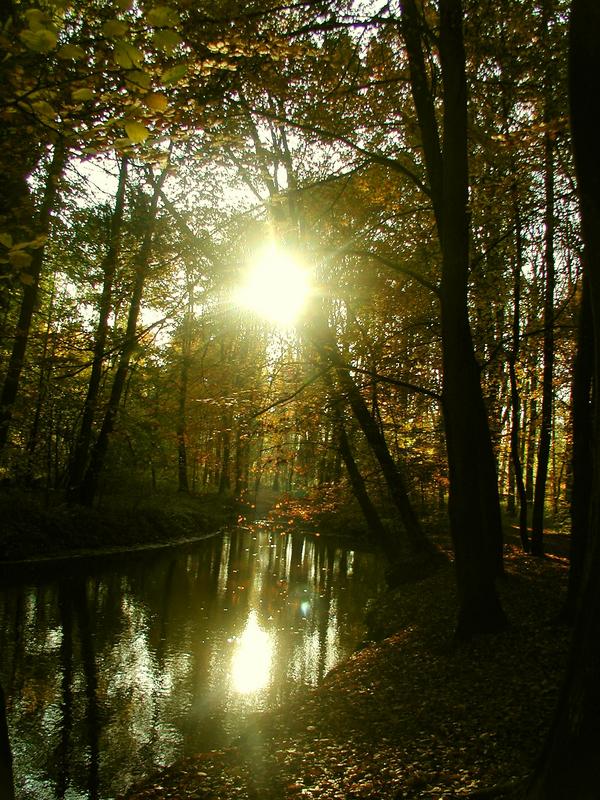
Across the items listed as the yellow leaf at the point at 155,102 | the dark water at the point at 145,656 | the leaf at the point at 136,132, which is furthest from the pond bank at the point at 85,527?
the yellow leaf at the point at 155,102

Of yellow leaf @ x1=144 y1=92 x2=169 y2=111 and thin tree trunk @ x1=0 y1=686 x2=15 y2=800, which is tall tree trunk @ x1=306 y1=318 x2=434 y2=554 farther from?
thin tree trunk @ x1=0 y1=686 x2=15 y2=800

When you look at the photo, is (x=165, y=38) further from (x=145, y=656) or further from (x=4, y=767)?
(x=145, y=656)

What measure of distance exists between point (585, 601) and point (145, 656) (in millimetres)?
8836

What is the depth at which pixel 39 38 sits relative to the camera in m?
2.63

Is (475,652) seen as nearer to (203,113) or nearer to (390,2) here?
(203,113)

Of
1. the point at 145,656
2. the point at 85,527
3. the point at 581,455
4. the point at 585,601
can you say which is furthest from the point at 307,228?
the point at 85,527

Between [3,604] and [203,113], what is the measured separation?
426 inches

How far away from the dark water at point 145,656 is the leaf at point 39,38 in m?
6.46

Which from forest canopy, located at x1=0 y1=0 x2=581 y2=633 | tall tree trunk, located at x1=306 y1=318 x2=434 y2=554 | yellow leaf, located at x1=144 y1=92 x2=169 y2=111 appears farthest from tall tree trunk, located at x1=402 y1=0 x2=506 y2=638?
yellow leaf, located at x1=144 y1=92 x2=169 y2=111

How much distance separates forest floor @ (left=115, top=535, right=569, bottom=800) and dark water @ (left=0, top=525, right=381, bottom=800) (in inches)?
40.2

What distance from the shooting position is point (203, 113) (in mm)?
5617

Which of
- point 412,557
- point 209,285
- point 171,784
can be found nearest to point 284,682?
point 171,784

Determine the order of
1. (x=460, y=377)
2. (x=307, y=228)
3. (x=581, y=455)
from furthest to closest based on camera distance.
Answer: (x=307, y=228)
(x=460, y=377)
(x=581, y=455)

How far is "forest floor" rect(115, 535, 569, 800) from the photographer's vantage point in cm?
467
